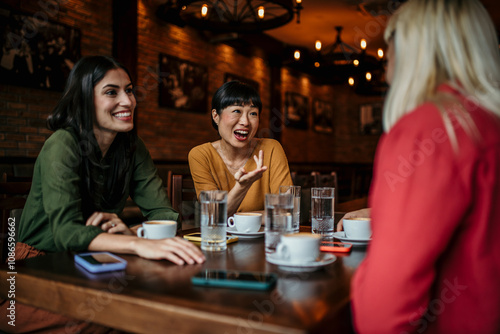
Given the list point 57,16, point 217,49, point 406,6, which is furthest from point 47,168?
point 217,49

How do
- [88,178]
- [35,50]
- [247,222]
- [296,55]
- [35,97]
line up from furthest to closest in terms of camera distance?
[296,55]
[35,97]
[35,50]
[88,178]
[247,222]

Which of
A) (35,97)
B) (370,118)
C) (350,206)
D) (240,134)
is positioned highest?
(370,118)

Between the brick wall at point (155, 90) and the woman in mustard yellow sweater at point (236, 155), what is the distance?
3270 millimetres

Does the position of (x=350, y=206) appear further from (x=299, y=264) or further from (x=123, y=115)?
(x=299, y=264)

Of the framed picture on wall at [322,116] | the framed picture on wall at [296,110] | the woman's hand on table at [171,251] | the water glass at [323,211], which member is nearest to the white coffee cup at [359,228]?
the water glass at [323,211]

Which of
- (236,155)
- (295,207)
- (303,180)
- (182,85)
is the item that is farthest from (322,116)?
(295,207)

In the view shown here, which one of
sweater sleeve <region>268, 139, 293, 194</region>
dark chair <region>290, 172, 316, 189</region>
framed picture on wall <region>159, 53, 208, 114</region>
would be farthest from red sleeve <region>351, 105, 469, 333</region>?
framed picture on wall <region>159, 53, 208, 114</region>

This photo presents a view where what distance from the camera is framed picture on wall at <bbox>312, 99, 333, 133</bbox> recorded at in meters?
10.8

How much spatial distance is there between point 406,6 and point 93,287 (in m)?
0.82

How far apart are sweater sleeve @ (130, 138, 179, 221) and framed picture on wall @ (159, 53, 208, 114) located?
4.68 m

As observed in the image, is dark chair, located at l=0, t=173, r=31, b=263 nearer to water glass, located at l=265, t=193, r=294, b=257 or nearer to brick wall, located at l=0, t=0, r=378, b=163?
water glass, located at l=265, t=193, r=294, b=257

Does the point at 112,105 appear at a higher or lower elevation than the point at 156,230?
higher

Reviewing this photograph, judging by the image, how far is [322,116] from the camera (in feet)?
36.5

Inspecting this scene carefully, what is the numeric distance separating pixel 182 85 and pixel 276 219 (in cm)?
592
